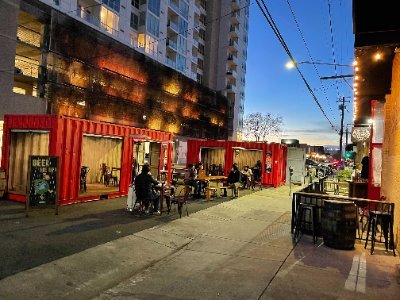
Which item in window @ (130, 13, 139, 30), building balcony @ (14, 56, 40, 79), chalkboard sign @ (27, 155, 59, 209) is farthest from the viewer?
window @ (130, 13, 139, 30)

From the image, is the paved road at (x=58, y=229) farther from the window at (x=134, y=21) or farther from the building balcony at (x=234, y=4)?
the building balcony at (x=234, y=4)

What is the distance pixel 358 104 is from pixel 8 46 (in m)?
19.9

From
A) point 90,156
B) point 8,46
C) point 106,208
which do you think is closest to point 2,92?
point 8,46

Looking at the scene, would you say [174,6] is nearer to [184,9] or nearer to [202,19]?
[184,9]

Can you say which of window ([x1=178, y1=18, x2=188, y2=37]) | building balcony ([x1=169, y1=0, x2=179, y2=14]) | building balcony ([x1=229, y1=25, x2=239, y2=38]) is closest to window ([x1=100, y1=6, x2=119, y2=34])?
building balcony ([x1=169, y1=0, x2=179, y2=14])

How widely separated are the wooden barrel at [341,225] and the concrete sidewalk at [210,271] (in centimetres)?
26

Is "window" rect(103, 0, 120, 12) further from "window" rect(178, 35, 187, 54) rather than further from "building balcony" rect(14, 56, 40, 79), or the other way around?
"window" rect(178, 35, 187, 54)

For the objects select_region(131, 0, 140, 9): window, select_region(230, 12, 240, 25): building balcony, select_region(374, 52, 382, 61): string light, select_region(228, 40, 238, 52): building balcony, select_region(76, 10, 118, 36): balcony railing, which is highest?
select_region(230, 12, 240, 25): building balcony

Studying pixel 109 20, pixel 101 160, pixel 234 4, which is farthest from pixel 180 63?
pixel 101 160

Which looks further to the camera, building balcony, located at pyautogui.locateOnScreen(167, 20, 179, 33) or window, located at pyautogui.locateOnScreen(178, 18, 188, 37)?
window, located at pyautogui.locateOnScreen(178, 18, 188, 37)

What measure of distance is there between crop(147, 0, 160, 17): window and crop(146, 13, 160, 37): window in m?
0.73

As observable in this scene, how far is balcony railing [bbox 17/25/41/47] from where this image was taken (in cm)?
2489

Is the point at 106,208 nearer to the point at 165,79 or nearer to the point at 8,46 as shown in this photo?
the point at 8,46

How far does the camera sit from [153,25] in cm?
4144
